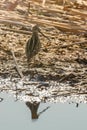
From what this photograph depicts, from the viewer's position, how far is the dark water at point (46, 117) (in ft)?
6.93

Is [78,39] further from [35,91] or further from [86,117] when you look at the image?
[86,117]

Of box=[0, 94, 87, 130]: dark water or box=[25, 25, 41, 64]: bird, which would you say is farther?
box=[25, 25, 41, 64]: bird

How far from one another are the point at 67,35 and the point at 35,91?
36.4 inches

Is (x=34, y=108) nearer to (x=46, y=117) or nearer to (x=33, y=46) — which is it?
(x=46, y=117)

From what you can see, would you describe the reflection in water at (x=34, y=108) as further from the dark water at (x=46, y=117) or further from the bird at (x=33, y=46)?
the bird at (x=33, y=46)

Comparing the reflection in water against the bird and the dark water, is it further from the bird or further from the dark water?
the bird

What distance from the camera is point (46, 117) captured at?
2217 mm

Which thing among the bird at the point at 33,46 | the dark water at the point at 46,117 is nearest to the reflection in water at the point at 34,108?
the dark water at the point at 46,117

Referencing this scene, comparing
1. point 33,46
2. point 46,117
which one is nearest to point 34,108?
point 46,117

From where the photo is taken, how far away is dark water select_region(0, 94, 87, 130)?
2.11 meters

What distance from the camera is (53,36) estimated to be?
3.28 m

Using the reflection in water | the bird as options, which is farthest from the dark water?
the bird

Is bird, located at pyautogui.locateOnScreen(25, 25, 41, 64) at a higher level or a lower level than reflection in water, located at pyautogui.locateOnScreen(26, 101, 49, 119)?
higher

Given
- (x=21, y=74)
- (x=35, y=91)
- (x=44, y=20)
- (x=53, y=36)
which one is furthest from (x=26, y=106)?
(x=44, y=20)
